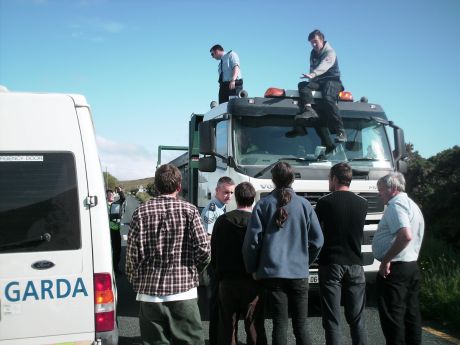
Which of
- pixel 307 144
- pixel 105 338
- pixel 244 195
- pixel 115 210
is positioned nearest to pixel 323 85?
pixel 307 144

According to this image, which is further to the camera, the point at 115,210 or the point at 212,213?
the point at 115,210

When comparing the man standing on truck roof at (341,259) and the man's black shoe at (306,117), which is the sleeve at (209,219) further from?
the man's black shoe at (306,117)

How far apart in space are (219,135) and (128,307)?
2919 mm

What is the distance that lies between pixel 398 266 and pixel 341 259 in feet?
1.66

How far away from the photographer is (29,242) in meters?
3.13

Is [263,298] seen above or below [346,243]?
below

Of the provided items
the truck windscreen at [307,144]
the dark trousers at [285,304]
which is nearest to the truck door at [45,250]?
the dark trousers at [285,304]

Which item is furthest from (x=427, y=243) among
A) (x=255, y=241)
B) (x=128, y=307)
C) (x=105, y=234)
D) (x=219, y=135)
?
(x=105, y=234)

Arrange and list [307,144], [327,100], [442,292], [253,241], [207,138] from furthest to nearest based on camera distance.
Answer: [327,100], [307,144], [207,138], [442,292], [253,241]

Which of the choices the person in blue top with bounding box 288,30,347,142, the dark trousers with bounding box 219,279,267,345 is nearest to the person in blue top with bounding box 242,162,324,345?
the dark trousers with bounding box 219,279,267,345

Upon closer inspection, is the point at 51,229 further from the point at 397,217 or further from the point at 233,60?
the point at 233,60

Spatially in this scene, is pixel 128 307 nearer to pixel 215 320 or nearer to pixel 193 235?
pixel 215 320

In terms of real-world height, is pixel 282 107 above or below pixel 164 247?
above

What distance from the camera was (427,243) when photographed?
9.04m
